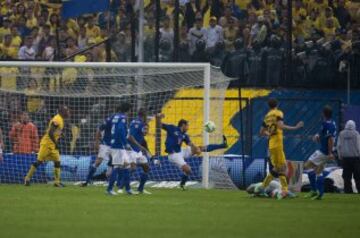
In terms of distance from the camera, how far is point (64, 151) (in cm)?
3216

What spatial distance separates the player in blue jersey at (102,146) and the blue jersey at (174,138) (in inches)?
58.3

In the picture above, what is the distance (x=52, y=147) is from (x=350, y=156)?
8090 mm

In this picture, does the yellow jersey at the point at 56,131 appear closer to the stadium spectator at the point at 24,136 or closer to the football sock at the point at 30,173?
the football sock at the point at 30,173

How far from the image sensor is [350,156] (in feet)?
99.8

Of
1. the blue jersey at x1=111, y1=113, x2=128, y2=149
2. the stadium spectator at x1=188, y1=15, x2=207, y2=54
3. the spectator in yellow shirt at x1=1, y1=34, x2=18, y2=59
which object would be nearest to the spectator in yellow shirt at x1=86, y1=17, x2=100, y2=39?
the spectator in yellow shirt at x1=1, y1=34, x2=18, y2=59

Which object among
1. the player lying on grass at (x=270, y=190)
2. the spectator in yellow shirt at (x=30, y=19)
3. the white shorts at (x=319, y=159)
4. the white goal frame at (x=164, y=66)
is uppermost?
the spectator in yellow shirt at (x=30, y=19)

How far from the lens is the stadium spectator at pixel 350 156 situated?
3033 centimetres

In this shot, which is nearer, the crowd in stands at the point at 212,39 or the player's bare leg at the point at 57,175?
the player's bare leg at the point at 57,175

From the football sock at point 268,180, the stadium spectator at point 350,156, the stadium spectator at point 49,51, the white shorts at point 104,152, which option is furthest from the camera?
the stadium spectator at point 49,51

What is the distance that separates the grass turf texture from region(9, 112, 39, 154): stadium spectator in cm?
480

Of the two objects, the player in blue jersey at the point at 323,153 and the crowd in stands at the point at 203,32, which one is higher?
the crowd in stands at the point at 203,32

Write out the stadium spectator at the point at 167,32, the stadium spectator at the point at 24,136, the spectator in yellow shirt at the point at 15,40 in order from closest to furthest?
the stadium spectator at the point at 24,136
the stadium spectator at the point at 167,32
the spectator in yellow shirt at the point at 15,40

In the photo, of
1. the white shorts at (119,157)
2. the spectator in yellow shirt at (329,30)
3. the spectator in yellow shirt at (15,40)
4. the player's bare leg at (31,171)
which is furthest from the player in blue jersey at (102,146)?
the spectator in yellow shirt at (329,30)

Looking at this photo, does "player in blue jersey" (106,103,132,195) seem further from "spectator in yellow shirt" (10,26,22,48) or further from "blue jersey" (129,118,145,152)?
"spectator in yellow shirt" (10,26,22,48)
